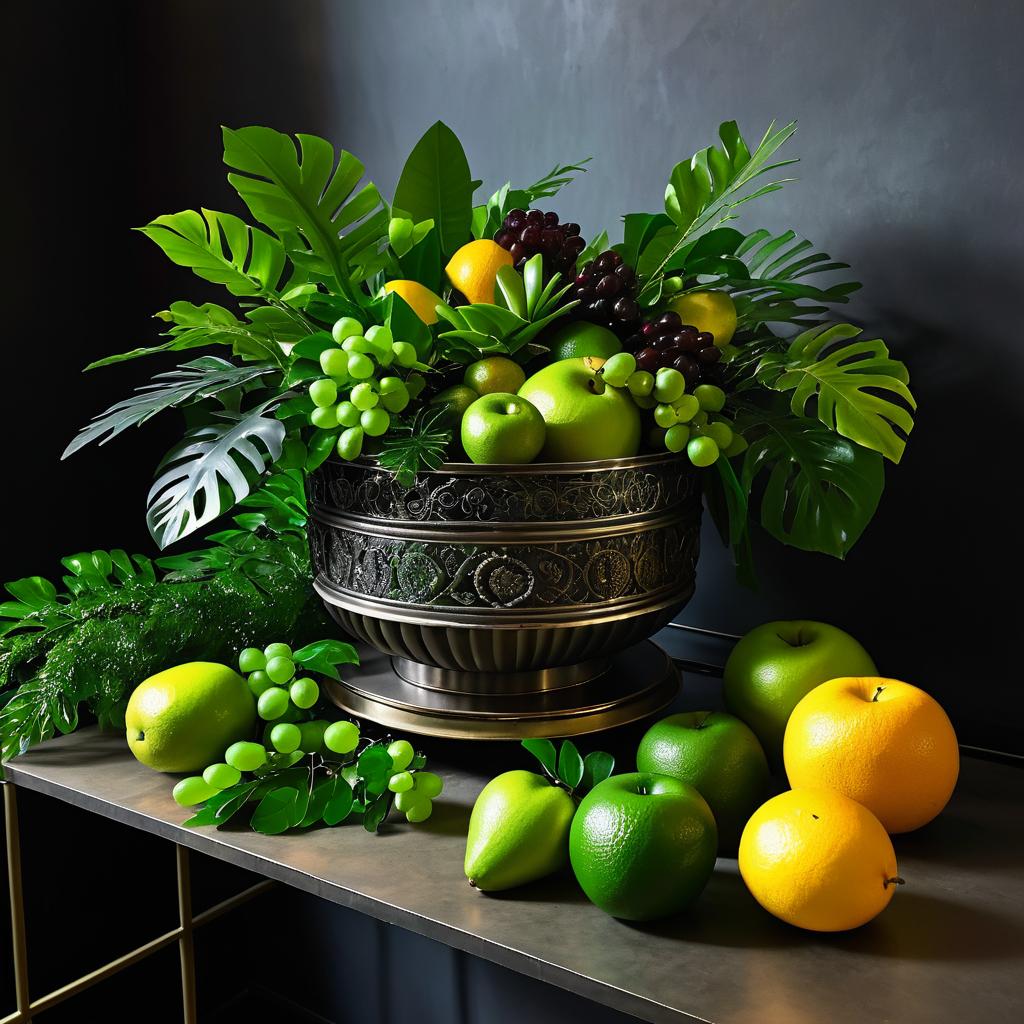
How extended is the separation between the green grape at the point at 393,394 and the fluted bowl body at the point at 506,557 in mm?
50

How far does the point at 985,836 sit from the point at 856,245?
0.55 metres

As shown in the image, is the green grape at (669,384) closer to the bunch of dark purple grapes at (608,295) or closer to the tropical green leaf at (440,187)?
the bunch of dark purple grapes at (608,295)

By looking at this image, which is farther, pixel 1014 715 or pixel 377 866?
pixel 1014 715

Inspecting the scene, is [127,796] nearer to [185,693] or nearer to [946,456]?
[185,693]

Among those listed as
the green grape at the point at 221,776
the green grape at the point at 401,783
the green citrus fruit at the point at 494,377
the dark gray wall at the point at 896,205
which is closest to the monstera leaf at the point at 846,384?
the dark gray wall at the point at 896,205

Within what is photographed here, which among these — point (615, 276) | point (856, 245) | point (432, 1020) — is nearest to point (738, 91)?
point (856, 245)

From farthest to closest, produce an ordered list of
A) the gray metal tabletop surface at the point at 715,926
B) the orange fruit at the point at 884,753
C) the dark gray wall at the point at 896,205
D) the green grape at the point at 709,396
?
the dark gray wall at the point at 896,205 → the green grape at the point at 709,396 → the orange fruit at the point at 884,753 → the gray metal tabletop surface at the point at 715,926

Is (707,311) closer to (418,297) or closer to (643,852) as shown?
(418,297)

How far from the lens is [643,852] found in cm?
62

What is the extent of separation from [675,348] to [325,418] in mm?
276

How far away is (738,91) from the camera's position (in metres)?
1.05

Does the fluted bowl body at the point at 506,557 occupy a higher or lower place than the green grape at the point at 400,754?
higher

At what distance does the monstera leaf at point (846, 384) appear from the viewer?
0.84 meters

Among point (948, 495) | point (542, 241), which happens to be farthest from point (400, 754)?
point (948, 495)
